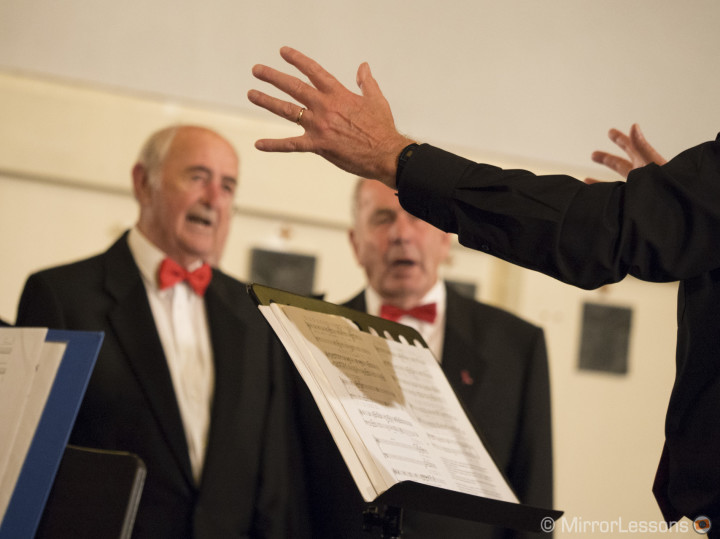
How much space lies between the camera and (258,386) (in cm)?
209

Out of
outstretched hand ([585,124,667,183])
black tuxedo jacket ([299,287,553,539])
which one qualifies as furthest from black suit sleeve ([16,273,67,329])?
outstretched hand ([585,124,667,183])

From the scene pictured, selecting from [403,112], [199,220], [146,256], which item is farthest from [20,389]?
[403,112]

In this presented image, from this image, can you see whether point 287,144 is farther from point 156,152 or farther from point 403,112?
point 403,112

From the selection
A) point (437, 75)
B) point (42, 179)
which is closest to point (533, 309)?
point (437, 75)

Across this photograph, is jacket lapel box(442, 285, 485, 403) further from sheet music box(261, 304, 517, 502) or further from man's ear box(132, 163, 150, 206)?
man's ear box(132, 163, 150, 206)

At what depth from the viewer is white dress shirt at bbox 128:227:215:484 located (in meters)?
2.03

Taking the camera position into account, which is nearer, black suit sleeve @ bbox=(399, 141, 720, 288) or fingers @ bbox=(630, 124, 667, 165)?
black suit sleeve @ bbox=(399, 141, 720, 288)

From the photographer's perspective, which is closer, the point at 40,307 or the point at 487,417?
the point at 40,307

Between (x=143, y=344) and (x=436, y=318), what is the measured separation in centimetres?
83

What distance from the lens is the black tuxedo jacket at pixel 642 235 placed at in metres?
1.11

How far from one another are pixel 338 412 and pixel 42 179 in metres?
2.33

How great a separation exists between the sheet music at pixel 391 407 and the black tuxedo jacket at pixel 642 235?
0.78ft

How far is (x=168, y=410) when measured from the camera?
195cm

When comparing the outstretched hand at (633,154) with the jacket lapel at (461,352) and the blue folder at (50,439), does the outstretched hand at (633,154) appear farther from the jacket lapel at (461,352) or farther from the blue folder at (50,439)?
the blue folder at (50,439)
